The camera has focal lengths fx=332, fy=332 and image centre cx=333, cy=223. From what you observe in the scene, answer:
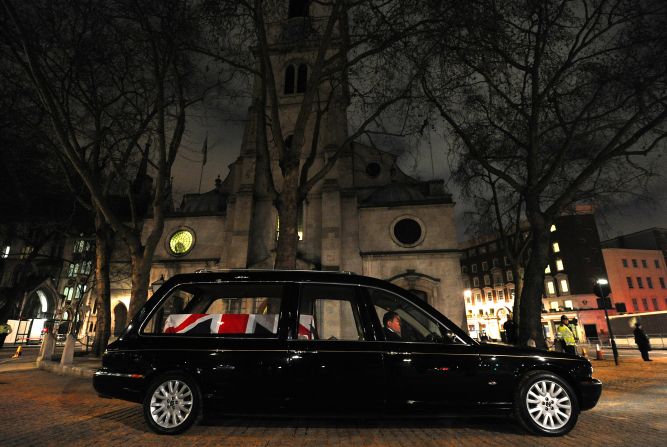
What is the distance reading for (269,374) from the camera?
3639mm

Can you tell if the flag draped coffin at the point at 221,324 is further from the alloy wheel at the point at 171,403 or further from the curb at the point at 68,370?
the curb at the point at 68,370

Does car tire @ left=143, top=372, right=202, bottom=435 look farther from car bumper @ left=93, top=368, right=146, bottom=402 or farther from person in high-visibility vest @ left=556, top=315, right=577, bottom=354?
person in high-visibility vest @ left=556, top=315, right=577, bottom=354

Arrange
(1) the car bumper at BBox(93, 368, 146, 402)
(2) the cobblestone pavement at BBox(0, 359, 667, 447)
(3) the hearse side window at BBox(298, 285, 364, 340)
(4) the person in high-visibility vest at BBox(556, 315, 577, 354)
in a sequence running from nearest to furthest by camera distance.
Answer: (2) the cobblestone pavement at BBox(0, 359, 667, 447), (1) the car bumper at BBox(93, 368, 146, 402), (3) the hearse side window at BBox(298, 285, 364, 340), (4) the person in high-visibility vest at BBox(556, 315, 577, 354)

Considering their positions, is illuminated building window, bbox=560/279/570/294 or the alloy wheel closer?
the alloy wheel

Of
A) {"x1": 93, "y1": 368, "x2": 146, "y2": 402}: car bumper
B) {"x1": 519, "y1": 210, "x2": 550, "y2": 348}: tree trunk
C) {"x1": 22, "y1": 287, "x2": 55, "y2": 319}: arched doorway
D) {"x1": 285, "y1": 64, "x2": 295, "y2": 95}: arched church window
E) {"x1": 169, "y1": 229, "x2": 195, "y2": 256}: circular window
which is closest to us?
{"x1": 93, "y1": 368, "x2": 146, "y2": 402}: car bumper

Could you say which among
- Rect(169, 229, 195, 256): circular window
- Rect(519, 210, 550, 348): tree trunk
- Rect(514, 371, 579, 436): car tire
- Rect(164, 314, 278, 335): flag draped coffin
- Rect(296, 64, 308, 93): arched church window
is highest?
Rect(296, 64, 308, 93): arched church window

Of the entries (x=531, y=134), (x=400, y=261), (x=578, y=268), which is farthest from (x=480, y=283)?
(x=531, y=134)

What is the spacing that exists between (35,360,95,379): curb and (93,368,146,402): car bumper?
6037mm

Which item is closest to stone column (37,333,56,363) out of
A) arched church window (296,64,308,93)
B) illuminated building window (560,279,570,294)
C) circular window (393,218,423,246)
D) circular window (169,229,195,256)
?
circular window (169,229,195,256)

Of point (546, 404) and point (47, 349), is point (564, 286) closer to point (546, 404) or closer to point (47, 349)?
point (546, 404)

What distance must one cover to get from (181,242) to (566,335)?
76.7 ft

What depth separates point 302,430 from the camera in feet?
13.0

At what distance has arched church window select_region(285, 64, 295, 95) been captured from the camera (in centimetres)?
2756

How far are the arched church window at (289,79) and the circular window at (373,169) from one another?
9.00m
